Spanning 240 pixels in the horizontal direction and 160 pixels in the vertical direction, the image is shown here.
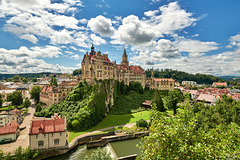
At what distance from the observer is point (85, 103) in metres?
37.4

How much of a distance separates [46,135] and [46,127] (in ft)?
5.16

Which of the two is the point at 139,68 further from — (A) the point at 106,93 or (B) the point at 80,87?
(B) the point at 80,87

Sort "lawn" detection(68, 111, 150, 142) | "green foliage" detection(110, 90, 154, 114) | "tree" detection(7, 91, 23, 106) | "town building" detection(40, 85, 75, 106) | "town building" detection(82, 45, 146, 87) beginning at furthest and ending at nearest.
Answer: "tree" detection(7, 91, 23, 106)
"green foliage" detection(110, 90, 154, 114)
"town building" detection(82, 45, 146, 87)
"town building" detection(40, 85, 75, 106)
"lawn" detection(68, 111, 150, 142)

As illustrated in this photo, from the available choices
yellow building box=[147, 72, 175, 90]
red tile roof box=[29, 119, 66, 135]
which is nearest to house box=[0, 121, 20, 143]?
red tile roof box=[29, 119, 66, 135]

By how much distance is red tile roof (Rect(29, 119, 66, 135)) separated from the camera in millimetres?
24234

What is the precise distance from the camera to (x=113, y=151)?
83.3 feet

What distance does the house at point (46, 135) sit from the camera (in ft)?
77.9

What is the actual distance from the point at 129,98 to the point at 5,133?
139 ft

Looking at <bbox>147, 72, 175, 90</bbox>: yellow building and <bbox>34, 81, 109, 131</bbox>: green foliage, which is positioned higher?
<bbox>147, 72, 175, 90</bbox>: yellow building

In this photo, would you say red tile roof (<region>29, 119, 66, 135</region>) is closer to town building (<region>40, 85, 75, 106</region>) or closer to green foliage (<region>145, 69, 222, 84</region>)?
town building (<region>40, 85, 75, 106</region>)

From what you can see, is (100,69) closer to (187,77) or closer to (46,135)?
(46,135)

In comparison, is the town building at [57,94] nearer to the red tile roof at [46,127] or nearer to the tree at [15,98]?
the tree at [15,98]

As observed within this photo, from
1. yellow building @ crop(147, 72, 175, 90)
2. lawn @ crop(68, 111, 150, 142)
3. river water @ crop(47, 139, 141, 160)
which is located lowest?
river water @ crop(47, 139, 141, 160)

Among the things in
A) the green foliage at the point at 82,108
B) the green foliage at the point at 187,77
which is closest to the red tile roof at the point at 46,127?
the green foliage at the point at 82,108
